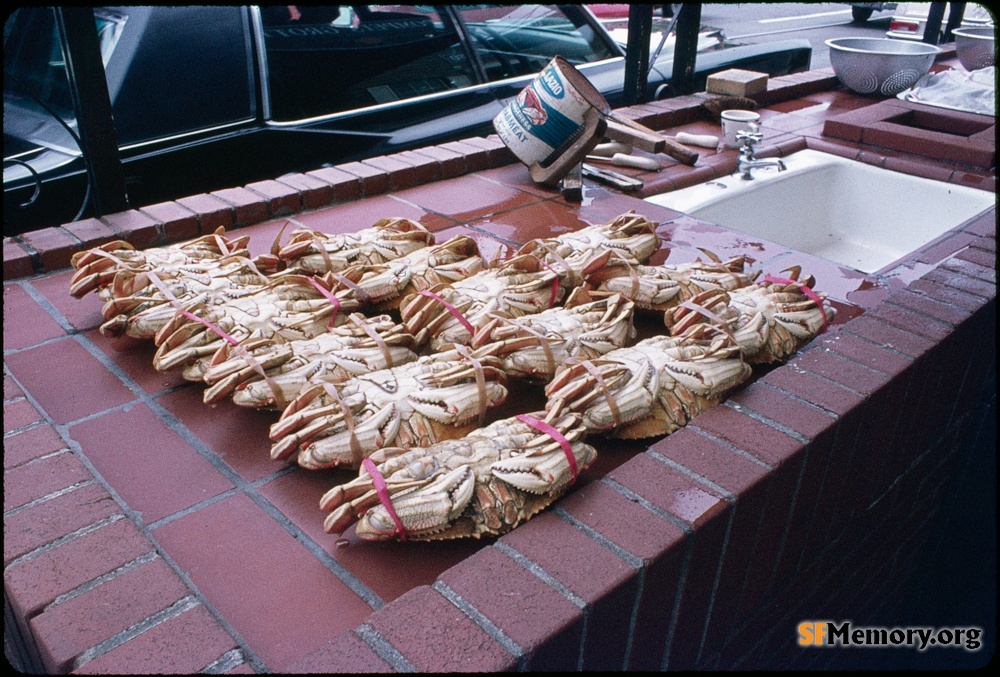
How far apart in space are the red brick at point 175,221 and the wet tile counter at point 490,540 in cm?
1

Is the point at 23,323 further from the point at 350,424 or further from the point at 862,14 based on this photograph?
the point at 862,14

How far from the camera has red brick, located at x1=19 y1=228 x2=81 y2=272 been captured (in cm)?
242

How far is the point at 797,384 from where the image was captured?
1771 mm

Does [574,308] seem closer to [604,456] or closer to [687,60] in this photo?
[604,456]

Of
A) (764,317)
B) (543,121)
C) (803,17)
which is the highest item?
(543,121)

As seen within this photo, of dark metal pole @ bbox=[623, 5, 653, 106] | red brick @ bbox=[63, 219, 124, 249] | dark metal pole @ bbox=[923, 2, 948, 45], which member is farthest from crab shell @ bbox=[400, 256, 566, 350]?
dark metal pole @ bbox=[923, 2, 948, 45]

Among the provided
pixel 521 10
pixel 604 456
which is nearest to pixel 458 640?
pixel 604 456

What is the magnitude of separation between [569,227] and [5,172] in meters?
2.34

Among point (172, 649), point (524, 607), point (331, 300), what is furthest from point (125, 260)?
point (524, 607)

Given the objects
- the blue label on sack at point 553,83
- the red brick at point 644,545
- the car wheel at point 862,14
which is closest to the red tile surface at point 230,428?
the red brick at point 644,545

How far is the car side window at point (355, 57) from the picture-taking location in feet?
12.0

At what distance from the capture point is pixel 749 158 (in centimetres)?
350

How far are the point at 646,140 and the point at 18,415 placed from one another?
8.34 ft

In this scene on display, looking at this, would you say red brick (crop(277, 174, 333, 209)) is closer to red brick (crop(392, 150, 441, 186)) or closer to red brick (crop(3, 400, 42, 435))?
red brick (crop(392, 150, 441, 186))
